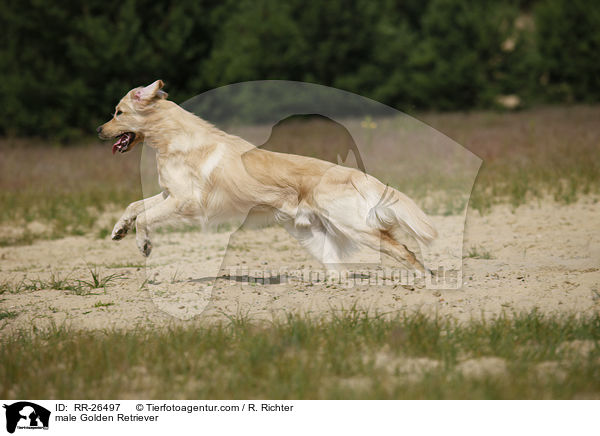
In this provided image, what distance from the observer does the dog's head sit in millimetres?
5996

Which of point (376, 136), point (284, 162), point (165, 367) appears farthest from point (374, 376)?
point (376, 136)

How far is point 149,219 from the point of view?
579 cm

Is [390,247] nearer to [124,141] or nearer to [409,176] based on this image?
[124,141]

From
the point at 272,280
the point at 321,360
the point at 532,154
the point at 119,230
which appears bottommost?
the point at 321,360

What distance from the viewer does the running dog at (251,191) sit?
18.9 ft

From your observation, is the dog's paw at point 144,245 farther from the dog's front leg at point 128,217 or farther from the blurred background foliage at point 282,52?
the blurred background foliage at point 282,52

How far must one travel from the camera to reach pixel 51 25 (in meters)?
18.1

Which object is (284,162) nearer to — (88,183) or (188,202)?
(188,202)

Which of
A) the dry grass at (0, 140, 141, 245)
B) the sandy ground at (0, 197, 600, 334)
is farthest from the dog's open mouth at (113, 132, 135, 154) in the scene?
the dry grass at (0, 140, 141, 245)

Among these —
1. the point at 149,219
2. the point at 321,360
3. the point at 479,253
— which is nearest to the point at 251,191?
the point at 149,219

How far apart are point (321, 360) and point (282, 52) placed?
19704 mm
